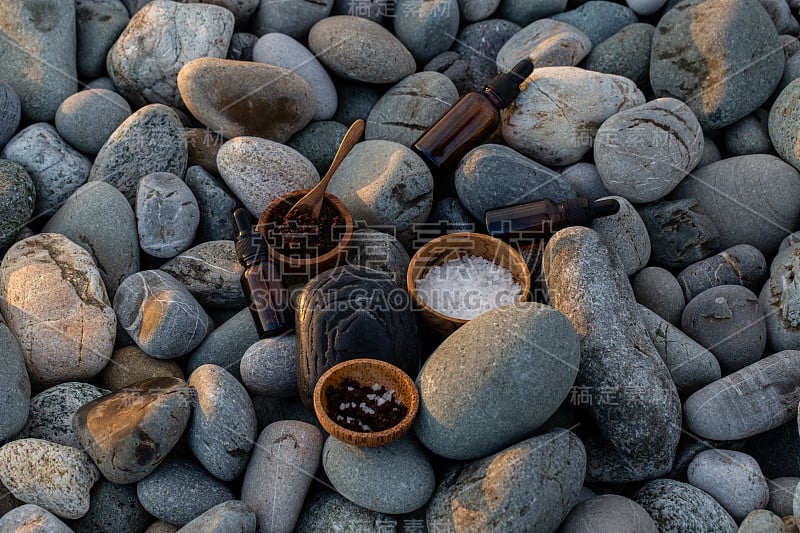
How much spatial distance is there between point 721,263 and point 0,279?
3402 mm

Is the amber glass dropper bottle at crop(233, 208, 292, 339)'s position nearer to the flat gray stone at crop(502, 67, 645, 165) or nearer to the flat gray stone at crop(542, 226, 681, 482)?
the flat gray stone at crop(542, 226, 681, 482)

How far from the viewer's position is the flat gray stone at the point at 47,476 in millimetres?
2457

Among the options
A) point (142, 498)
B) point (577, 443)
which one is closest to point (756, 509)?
point (577, 443)

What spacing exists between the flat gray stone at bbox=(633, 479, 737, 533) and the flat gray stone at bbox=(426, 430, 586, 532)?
13.3 inches

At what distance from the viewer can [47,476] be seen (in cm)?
246

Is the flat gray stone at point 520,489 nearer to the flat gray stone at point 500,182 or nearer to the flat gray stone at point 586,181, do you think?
the flat gray stone at point 500,182

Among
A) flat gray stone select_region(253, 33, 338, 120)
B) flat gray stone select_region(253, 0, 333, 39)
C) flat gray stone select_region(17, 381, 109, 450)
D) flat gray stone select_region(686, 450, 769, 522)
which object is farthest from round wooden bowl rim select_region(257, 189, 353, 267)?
flat gray stone select_region(686, 450, 769, 522)

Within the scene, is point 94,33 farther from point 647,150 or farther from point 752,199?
point 752,199

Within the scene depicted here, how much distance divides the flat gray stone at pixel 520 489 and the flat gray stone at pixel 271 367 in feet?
2.73

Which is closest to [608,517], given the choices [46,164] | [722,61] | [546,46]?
[722,61]

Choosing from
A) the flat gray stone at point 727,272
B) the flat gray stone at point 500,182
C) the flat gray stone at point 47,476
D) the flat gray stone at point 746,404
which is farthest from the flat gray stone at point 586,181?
the flat gray stone at point 47,476

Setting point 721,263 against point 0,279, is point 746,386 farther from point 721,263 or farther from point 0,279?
point 0,279

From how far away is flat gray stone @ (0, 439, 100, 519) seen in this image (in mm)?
2457

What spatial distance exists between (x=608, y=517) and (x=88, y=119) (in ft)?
10.4
